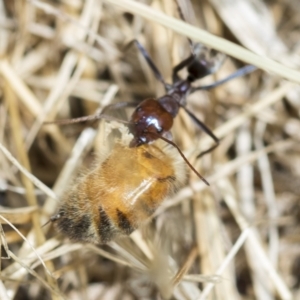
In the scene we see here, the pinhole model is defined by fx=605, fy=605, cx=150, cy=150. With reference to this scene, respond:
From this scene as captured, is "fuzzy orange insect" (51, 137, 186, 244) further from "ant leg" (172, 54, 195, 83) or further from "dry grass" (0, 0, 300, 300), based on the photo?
"ant leg" (172, 54, 195, 83)

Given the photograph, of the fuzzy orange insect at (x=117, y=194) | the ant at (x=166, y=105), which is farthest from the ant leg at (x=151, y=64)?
the fuzzy orange insect at (x=117, y=194)

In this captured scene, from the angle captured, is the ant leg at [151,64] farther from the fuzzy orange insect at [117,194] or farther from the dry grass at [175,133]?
the fuzzy orange insect at [117,194]

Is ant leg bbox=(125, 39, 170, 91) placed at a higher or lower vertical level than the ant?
higher

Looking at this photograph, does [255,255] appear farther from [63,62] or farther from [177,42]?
[63,62]

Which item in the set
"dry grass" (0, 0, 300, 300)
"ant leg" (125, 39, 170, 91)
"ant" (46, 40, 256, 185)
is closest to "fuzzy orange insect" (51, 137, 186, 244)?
"ant" (46, 40, 256, 185)

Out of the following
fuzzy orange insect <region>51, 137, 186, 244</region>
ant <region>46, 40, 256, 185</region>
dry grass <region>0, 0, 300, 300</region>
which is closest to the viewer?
fuzzy orange insect <region>51, 137, 186, 244</region>

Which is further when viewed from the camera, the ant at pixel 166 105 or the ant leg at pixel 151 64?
the ant leg at pixel 151 64

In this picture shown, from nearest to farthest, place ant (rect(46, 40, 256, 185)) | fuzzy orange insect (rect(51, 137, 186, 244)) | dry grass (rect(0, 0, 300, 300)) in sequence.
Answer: fuzzy orange insect (rect(51, 137, 186, 244)) → ant (rect(46, 40, 256, 185)) → dry grass (rect(0, 0, 300, 300))
